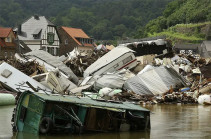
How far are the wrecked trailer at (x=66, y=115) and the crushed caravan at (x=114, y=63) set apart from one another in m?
20.6

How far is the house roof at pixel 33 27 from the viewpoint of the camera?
7969 cm

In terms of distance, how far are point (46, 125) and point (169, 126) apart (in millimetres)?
5686

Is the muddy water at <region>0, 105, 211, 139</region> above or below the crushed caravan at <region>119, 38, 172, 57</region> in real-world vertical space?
below

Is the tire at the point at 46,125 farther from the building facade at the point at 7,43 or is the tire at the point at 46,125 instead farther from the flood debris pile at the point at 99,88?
the building facade at the point at 7,43

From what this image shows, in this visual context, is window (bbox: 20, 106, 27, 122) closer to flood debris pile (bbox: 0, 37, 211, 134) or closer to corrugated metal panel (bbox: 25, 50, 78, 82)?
flood debris pile (bbox: 0, 37, 211, 134)

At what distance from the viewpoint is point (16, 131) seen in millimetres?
17344

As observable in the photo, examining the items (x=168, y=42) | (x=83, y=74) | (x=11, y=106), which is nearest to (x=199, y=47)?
(x=168, y=42)

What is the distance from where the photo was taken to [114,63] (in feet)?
129

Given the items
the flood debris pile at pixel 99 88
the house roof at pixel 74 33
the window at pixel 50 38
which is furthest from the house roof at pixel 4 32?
the flood debris pile at pixel 99 88

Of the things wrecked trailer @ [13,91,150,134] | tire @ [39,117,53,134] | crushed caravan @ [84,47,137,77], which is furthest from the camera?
crushed caravan @ [84,47,137,77]

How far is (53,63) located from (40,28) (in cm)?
4250

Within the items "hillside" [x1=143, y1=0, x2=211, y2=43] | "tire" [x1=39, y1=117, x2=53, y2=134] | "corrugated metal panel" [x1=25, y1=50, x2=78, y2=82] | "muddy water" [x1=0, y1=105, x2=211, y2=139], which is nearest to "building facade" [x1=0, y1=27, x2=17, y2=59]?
"corrugated metal panel" [x1=25, y1=50, x2=78, y2=82]

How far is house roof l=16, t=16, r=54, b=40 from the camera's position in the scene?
79.7m

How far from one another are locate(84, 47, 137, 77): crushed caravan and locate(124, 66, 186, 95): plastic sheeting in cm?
569
